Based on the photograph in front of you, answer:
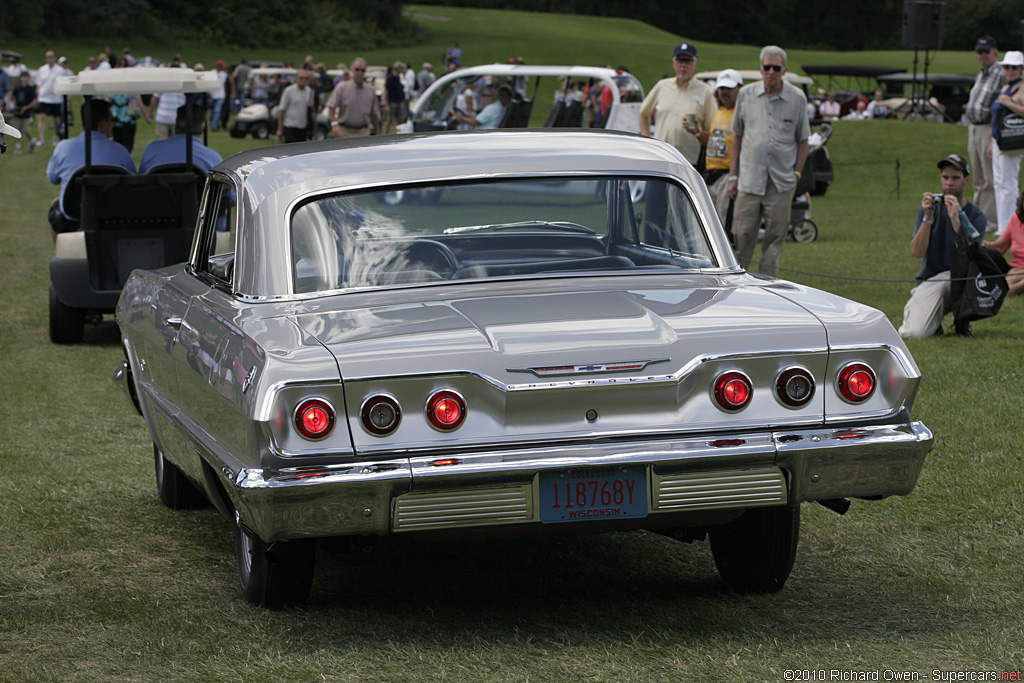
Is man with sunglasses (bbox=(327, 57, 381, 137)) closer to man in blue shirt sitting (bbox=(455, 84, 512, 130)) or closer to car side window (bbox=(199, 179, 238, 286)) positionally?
man in blue shirt sitting (bbox=(455, 84, 512, 130))

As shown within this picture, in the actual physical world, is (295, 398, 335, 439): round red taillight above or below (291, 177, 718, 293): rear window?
below

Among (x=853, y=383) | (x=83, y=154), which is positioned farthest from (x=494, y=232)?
(x=83, y=154)

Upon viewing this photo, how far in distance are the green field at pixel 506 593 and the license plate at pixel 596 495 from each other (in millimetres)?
426

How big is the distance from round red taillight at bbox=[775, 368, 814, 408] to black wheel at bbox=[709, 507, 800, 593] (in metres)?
0.58

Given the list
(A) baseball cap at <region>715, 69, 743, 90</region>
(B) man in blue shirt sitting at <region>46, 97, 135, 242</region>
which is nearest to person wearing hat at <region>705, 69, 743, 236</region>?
(A) baseball cap at <region>715, 69, 743, 90</region>

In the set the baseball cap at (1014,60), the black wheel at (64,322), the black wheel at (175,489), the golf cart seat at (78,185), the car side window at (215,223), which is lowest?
the black wheel at (64,322)

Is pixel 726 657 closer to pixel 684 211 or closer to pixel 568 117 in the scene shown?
pixel 684 211

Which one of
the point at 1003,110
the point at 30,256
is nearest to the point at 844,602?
the point at 1003,110

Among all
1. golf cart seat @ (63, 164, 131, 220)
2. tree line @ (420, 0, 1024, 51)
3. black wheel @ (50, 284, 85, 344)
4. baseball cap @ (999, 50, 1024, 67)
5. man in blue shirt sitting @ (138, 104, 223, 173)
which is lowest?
tree line @ (420, 0, 1024, 51)

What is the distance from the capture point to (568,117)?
23125mm

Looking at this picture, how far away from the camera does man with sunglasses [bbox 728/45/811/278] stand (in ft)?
34.4

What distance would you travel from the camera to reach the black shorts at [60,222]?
35.5 ft

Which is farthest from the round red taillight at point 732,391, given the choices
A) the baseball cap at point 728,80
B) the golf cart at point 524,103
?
the golf cart at point 524,103

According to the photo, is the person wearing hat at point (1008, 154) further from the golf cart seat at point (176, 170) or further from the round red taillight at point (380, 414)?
the round red taillight at point (380, 414)
